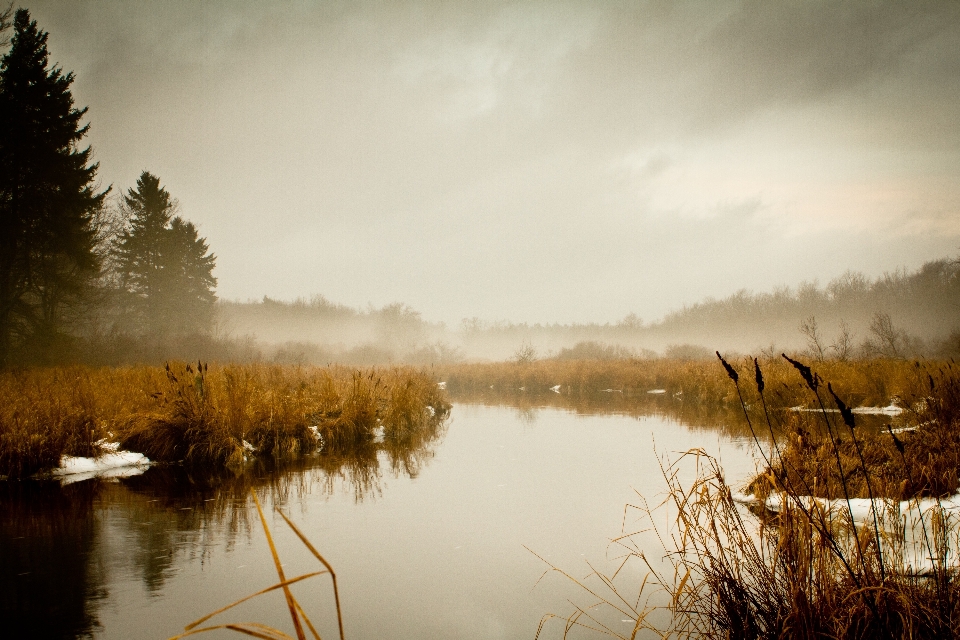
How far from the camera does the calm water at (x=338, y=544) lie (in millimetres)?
3027

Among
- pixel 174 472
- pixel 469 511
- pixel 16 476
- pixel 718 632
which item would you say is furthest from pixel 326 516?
pixel 16 476

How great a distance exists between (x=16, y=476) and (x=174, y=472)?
1572 mm

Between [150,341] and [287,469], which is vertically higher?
[150,341]

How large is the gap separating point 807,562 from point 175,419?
299 inches

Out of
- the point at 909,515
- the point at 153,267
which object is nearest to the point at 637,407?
the point at 909,515

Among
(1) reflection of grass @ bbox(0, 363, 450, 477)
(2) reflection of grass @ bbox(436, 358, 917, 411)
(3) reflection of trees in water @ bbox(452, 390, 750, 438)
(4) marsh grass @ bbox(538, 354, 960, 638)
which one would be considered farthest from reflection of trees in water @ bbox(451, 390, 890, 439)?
(1) reflection of grass @ bbox(0, 363, 450, 477)

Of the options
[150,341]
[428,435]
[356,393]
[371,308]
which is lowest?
[428,435]

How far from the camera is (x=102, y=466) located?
21.1ft

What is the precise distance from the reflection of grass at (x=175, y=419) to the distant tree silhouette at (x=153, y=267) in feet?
64.0

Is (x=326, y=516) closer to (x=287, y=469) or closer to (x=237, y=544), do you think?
(x=237, y=544)

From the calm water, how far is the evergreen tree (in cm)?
1309

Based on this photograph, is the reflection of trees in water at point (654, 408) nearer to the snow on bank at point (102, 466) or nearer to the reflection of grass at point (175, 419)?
the reflection of grass at point (175, 419)

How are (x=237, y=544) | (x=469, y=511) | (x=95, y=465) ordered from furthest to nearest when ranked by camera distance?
(x=95, y=465) < (x=469, y=511) < (x=237, y=544)

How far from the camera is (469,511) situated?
5.13 m
